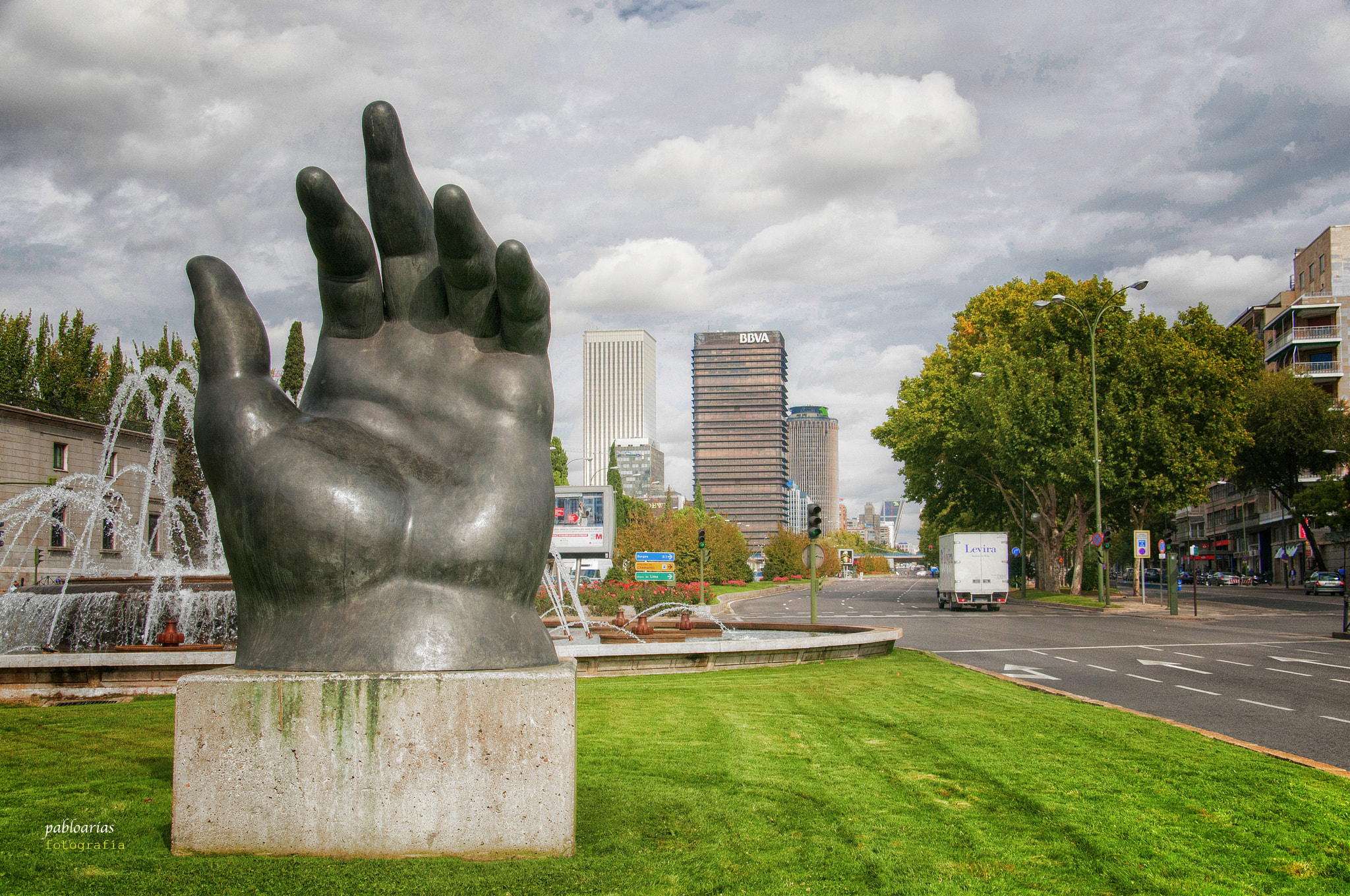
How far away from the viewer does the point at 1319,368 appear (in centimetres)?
6094

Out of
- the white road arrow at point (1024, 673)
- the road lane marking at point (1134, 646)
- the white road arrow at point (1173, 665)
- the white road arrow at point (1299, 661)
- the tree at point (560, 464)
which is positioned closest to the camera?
the white road arrow at point (1024, 673)

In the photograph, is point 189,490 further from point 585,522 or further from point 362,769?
point 362,769

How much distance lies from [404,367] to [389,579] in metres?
1.21

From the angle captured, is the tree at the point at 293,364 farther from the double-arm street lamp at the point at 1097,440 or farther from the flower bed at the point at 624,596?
the double-arm street lamp at the point at 1097,440

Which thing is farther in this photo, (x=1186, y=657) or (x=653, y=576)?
(x=653, y=576)

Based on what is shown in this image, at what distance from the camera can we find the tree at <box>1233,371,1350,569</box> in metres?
47.8

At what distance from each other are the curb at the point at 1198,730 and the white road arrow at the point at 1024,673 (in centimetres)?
26

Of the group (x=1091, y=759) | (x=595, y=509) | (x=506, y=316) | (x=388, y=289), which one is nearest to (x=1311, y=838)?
(x=1091, y=759)

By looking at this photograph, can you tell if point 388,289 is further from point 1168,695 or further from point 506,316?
point 1168,695

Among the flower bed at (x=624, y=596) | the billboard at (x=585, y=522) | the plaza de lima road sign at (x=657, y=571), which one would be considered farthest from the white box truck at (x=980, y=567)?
the billboard at (x=585, y=522)

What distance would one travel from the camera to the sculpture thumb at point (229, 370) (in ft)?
15.0

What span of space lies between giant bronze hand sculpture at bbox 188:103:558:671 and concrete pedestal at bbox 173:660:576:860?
29cm

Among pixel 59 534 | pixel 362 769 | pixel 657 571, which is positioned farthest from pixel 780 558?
pixel 362 769

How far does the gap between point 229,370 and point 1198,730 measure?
8.31 meters
